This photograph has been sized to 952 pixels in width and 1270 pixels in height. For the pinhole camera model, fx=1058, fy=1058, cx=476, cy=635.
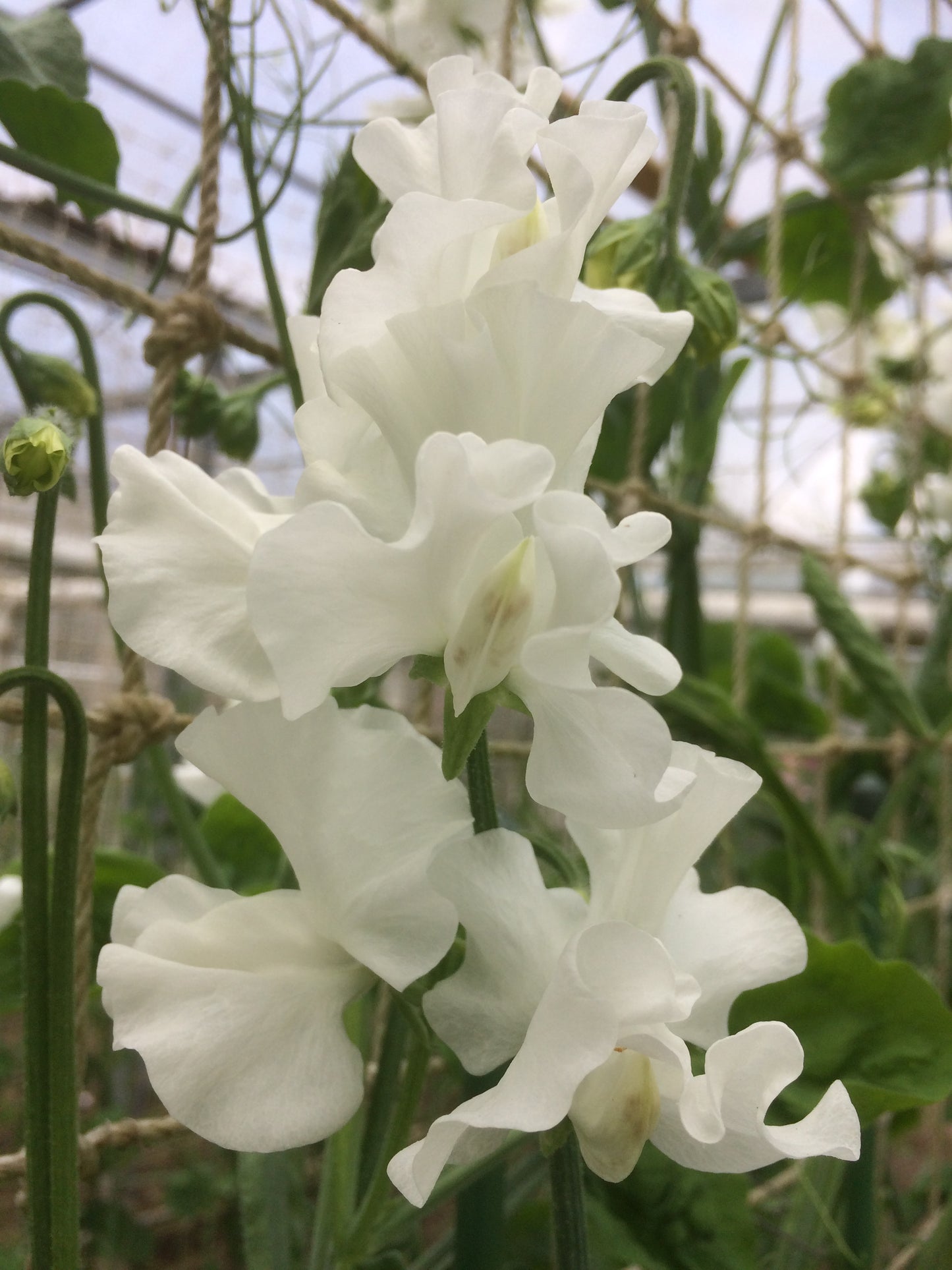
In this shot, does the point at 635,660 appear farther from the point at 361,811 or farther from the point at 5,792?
the point at 5,792

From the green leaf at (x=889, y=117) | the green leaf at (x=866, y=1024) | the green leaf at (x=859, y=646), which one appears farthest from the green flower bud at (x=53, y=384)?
the green leaf at (x=889, y=117)

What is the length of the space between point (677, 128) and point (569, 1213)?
41 centimetres

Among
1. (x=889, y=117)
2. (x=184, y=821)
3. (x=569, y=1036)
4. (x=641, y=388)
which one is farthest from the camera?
(x=889, y=117)

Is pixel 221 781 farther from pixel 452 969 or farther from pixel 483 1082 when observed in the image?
pixel 483 1082

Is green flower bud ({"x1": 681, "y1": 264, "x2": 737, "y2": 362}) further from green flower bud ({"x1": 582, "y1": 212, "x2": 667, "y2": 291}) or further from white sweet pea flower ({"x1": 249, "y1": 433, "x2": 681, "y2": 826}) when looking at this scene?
white sweet pea flower ({"x1": 249, "y1": 433, "x2": 681, "y2": 826})

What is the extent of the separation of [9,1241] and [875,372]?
4.85ft

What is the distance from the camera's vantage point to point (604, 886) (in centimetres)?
29

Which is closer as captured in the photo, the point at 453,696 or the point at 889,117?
the point at 453,696

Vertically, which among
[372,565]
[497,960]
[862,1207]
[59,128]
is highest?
[59,128]

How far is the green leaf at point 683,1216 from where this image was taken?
1.44 feet

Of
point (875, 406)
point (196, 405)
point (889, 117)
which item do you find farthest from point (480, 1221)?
point (875, 406)

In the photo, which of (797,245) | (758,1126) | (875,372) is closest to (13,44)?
(758,1126)

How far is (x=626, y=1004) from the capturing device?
23 centimetres

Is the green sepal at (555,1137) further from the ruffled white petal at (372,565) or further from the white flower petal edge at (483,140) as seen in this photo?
the white flower petal edge at (483,140)
